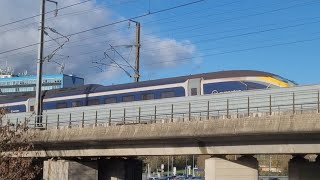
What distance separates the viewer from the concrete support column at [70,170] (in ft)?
103

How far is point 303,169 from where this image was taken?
24.4m

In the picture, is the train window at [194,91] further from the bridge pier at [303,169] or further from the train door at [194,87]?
the bridge pier at [303,169]

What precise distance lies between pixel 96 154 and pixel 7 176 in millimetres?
11978

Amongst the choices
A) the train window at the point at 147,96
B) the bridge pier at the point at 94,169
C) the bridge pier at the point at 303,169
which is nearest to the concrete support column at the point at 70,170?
the bridge pier at the point at 94,169

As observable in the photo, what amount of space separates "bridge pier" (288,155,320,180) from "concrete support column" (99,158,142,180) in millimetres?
11767

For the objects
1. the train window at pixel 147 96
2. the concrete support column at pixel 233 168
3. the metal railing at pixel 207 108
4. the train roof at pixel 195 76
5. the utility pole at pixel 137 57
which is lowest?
the concrete support column at pixel 233 168

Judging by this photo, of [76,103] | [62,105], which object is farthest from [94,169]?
[62,105]

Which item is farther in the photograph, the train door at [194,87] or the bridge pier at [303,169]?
the train door at [194,87]

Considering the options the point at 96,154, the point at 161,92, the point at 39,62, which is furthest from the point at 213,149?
the point at 39,62

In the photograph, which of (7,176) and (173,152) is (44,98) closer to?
(173,152)

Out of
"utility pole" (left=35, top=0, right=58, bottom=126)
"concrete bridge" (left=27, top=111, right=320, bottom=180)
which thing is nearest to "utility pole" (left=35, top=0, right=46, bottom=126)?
"utility pole" (left=35, top=0, right=58, bottom=126)

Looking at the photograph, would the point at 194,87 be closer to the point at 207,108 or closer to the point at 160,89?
the point at 160,89

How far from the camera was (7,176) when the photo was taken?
722 inches

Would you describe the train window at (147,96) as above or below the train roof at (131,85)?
below
